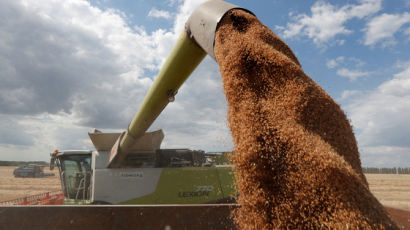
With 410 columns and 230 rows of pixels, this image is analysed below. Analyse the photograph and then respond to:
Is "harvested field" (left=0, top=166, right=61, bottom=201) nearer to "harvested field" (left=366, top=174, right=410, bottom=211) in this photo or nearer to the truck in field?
the truck in field

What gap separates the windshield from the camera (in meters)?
5.11

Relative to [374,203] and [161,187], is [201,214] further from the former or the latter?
[161,187]

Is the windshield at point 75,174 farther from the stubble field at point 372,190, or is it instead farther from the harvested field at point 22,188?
the harvested field at point 22,188

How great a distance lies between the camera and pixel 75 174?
5262 mm

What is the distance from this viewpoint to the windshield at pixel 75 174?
5105 mm

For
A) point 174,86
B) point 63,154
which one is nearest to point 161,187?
point 174,86

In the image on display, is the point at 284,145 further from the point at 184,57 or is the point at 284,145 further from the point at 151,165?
the point at 151,165

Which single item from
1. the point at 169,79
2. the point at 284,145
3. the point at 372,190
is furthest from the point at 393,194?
the point at 284,145

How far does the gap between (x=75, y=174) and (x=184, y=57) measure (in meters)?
3.83

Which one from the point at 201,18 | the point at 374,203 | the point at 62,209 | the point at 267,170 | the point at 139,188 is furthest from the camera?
the point at 139,188

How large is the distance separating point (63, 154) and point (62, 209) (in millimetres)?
3359

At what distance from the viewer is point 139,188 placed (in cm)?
439

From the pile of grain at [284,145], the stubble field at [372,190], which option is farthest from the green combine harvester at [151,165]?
the stubble field at [372,190]

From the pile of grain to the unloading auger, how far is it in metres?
0.19
